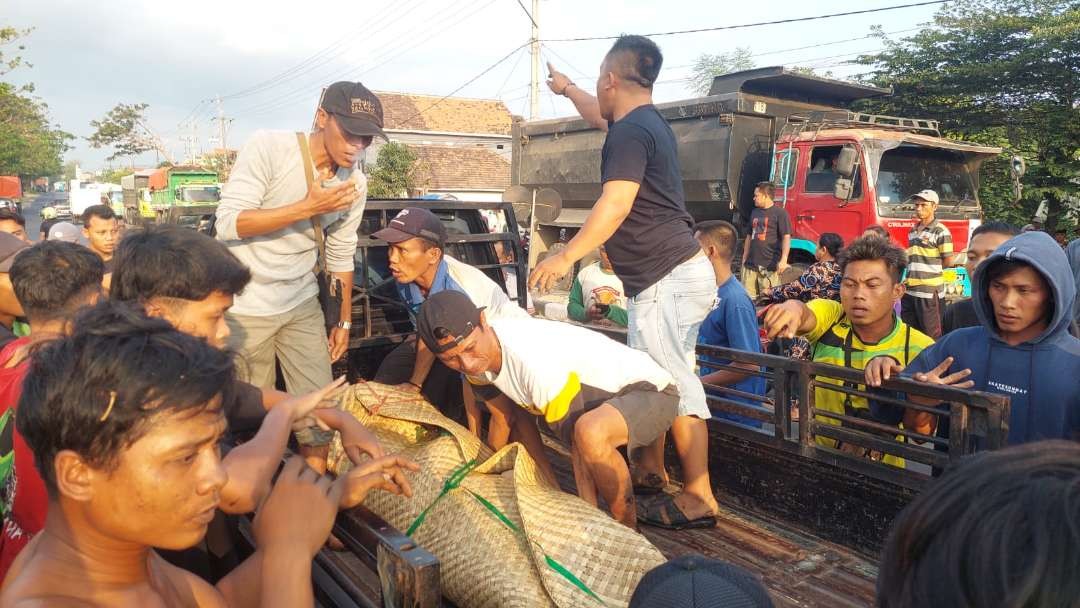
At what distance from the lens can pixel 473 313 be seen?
8.33 ft

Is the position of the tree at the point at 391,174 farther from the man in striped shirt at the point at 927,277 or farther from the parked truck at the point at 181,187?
the man in striped shirt at the point at 927,277

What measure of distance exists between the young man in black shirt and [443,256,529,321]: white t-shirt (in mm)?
784

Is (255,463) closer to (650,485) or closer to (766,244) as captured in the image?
(650,485)

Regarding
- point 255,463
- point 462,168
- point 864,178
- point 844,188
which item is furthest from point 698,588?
point 462,168

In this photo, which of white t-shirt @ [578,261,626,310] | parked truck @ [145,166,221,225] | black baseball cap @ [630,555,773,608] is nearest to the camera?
black baseball cap @ [630,555,773,608]

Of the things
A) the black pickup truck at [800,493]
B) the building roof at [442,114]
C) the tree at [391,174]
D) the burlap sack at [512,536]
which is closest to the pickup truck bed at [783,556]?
the black pickup truck at [800,493]

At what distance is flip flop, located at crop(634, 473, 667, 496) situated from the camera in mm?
2902

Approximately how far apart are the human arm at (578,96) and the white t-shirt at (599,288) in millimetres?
1792

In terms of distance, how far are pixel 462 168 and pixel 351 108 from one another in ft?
88.8

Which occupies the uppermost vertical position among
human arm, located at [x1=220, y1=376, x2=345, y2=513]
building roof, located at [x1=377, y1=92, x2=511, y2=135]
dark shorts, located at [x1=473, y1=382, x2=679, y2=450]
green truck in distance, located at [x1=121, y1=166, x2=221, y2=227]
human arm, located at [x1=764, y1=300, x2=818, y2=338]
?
building roof, located at [x1=377, y1=92, x2=511, y2=135]

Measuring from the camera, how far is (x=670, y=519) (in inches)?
101

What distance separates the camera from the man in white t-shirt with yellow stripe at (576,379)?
236cm

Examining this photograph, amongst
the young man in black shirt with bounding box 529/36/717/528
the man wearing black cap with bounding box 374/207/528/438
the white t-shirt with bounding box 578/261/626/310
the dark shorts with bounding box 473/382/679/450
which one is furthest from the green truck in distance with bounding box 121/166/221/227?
the dark shorts with bounding box 473/382/679/450

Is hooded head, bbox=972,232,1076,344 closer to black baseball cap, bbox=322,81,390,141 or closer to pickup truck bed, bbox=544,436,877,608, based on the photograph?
pickup truck bed, bbox=544,436,877,608
